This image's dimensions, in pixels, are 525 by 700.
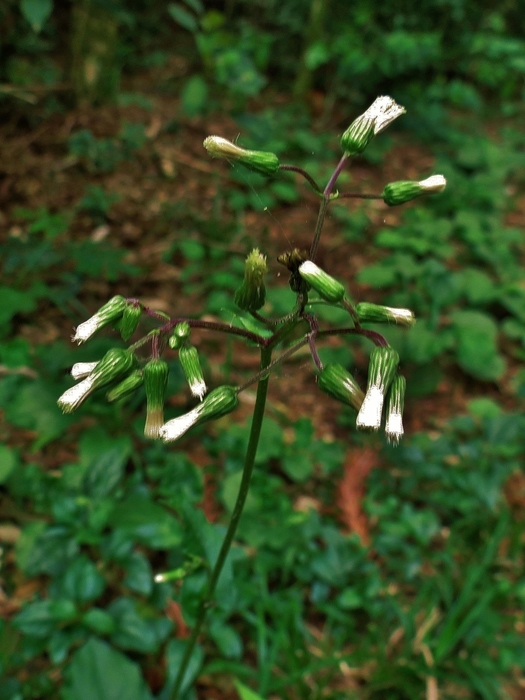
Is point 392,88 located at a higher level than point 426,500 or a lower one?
higher

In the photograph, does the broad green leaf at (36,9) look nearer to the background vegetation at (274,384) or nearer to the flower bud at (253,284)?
the background vegetation at (274,384)

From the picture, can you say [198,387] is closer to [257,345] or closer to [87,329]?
[257,345]

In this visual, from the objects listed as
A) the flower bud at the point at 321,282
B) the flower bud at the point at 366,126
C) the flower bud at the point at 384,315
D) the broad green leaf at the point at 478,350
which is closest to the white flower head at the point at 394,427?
the flower bud at the point at 384,315

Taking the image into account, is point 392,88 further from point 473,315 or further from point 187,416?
point 187,416

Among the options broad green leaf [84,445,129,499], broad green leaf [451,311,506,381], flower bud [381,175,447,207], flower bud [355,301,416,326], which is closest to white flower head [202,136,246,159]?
flower bud [381,175,447,207]

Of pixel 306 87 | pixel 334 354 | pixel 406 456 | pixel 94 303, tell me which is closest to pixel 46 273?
pixel 94 303

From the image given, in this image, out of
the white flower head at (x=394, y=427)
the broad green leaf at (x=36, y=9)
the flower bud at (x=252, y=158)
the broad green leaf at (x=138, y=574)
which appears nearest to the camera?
the white flower head at (x=394, y=427)

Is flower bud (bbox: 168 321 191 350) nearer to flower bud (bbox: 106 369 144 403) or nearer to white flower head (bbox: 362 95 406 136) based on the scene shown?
flower bud (bbox: 106 369 144 403)
